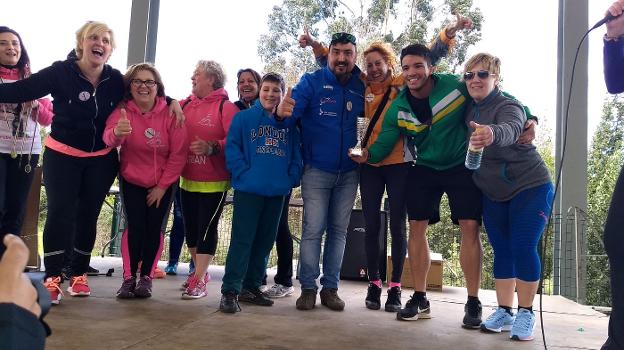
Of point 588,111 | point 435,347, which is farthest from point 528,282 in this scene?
point 588,111

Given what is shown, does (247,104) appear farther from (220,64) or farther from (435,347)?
(435,347)

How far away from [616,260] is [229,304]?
1736mm

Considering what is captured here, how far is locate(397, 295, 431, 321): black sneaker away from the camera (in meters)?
2.64

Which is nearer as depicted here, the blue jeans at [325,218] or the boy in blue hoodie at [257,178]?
the boy in blue hoodie at [257,178]

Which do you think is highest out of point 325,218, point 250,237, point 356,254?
point 325,218

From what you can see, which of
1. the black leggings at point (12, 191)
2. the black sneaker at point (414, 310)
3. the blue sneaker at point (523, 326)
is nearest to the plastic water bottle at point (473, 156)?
the blue sneaker at point (523, 326)

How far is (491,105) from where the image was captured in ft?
8.05

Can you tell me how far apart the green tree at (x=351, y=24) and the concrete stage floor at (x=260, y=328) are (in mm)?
4952

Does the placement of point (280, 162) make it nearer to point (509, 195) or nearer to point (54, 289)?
point (509, 195)

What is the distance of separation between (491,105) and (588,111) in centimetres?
278

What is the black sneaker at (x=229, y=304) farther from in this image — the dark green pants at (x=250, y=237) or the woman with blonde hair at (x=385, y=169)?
the woman with blonde hair at (x=385, y=169)

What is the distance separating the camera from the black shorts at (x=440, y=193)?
2.55 meters

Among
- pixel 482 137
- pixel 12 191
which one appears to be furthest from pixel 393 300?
pixel 12 191

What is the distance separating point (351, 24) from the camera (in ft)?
24.5
